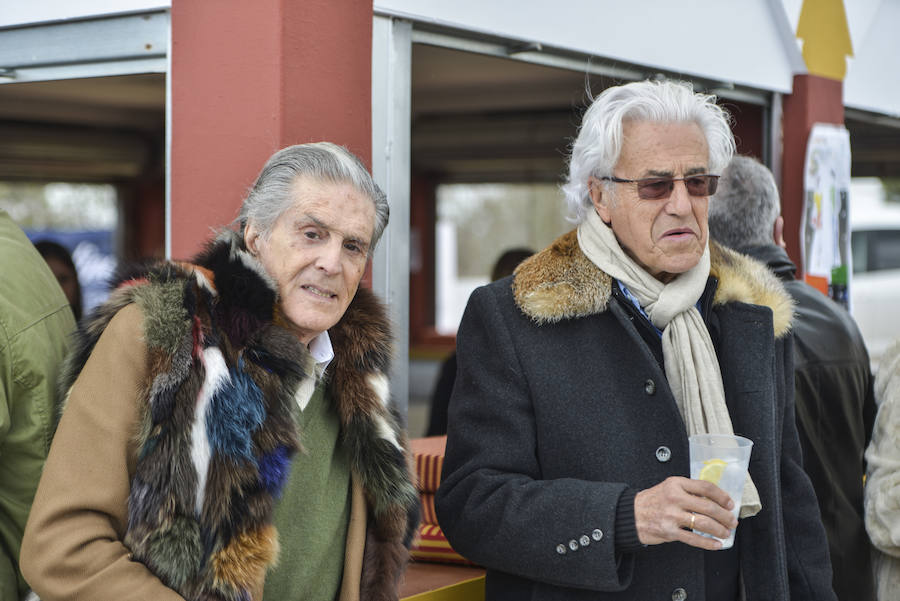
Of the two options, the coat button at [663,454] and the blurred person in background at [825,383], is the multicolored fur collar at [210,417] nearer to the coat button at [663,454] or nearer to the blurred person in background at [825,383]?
the coat button at [663,454]

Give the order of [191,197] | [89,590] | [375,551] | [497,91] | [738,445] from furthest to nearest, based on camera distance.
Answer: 1. [497,91]
2. [191,197]
3. [375,551]
4. [738,445]
5. [89,590]

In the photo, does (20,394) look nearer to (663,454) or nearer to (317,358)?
(317,358)

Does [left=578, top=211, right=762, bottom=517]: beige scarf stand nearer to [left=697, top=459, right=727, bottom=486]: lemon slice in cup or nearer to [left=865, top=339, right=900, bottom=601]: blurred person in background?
[left=697, top=459, right=727, bottom=486]: lemon slice in cup

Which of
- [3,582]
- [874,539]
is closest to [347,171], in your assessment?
[3,582]

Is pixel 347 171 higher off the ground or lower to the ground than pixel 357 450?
higher

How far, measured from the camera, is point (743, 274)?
99.1 inches

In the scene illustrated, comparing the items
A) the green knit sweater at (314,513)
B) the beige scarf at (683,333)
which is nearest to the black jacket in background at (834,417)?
the beige scarf at (683,333)

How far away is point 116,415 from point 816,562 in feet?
5.47

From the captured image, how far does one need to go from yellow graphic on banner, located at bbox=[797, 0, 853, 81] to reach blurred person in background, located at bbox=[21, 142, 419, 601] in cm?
332

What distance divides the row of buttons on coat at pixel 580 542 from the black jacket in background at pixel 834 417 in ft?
3.88

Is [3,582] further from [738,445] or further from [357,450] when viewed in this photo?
[738,445]

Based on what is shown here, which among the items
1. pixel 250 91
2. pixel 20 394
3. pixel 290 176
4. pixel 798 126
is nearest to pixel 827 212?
pixel 798 126

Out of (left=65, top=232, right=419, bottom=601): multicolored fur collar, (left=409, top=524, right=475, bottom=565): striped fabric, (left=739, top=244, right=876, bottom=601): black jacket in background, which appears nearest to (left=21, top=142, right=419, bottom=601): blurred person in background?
(left=65, top=232, right=419, bottom=601): multicolored fur collar

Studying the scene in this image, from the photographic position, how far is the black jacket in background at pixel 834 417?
10.0 ft
